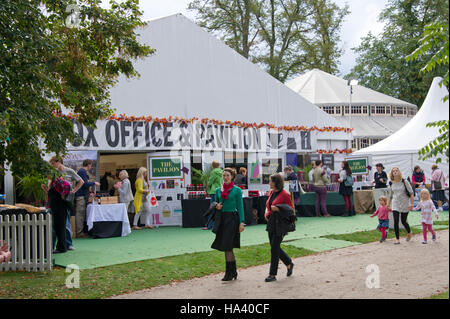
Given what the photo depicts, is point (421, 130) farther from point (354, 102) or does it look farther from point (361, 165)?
A: point (354, 102)

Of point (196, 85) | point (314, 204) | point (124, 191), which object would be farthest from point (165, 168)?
point (314, 204)

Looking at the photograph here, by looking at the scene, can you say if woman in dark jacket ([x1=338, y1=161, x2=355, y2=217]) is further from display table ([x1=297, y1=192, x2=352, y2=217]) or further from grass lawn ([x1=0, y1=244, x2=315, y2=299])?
grass lawn ([x1=0, y1=244, x2=315, y2=299])

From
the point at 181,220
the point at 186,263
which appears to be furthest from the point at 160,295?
the point at 181,220

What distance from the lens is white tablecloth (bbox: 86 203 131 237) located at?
12617 millimetres

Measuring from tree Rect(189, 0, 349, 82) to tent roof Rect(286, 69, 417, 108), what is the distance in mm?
1876

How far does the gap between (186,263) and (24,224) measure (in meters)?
2.83

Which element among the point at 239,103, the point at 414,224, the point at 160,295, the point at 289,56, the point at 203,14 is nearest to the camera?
the point at 160,295

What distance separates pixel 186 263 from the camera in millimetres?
9141

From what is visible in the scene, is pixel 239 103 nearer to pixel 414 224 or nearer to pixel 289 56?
pixel 414 224

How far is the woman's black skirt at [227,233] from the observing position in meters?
7.64

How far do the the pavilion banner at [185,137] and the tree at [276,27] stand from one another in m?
12.7

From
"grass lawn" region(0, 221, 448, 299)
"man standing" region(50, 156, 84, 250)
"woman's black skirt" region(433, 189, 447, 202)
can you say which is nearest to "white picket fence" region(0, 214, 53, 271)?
"grass lawn" region(0, 221, 448, 299)

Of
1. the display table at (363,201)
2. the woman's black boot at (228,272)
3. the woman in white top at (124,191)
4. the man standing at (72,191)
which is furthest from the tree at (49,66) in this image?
the display table at (363,201)
